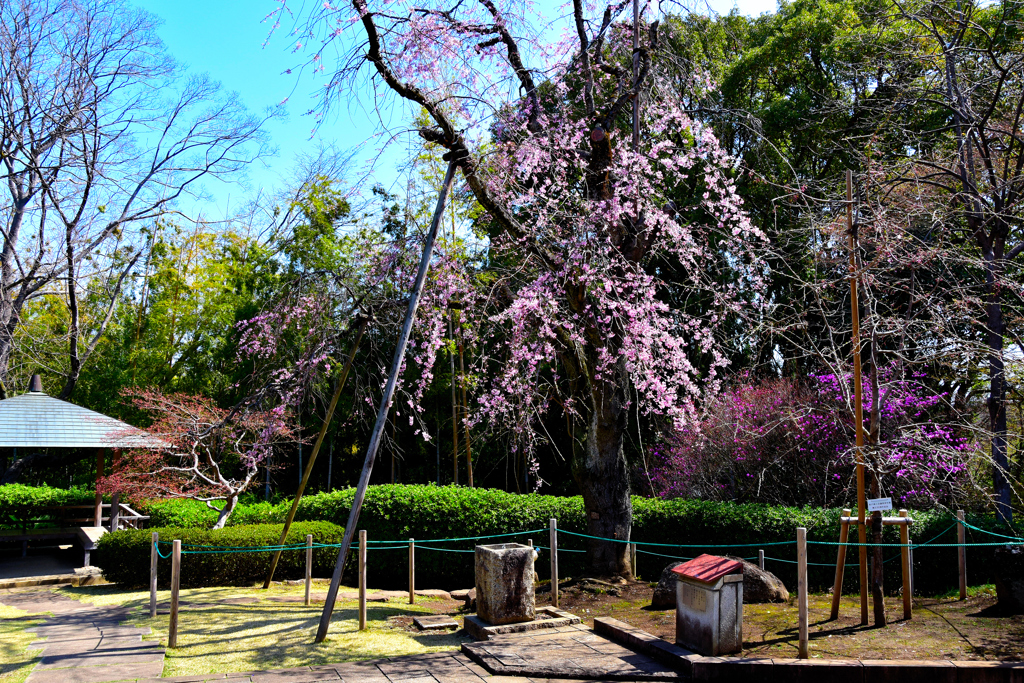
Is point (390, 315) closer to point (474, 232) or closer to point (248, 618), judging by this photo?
point (474, 232)

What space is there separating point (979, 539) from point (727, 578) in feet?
18.0

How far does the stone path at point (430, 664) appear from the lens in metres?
5.57

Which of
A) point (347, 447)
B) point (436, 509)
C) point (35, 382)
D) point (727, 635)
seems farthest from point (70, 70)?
point (727, 635)

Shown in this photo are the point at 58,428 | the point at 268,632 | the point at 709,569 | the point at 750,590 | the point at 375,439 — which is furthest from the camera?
the point at 58,428

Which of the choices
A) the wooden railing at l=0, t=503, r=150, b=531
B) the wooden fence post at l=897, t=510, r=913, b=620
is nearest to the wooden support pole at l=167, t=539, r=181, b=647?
the wooden fence post at l=897, t=510, r=913, b=620

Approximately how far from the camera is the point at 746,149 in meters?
16.7

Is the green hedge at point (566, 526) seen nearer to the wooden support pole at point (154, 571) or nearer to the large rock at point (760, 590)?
the large rock at point (760, 590)

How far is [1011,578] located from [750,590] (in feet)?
8.15

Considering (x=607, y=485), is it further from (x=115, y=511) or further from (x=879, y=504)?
(x=115, y=511)

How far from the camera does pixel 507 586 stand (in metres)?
6.98

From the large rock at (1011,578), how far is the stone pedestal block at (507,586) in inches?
181

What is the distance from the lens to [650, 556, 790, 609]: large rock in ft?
25.2

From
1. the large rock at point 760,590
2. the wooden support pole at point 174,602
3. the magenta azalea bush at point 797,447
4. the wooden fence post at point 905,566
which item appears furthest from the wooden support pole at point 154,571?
the wooden fence post at point 905,566

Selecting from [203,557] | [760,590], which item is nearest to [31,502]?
[203,557]
